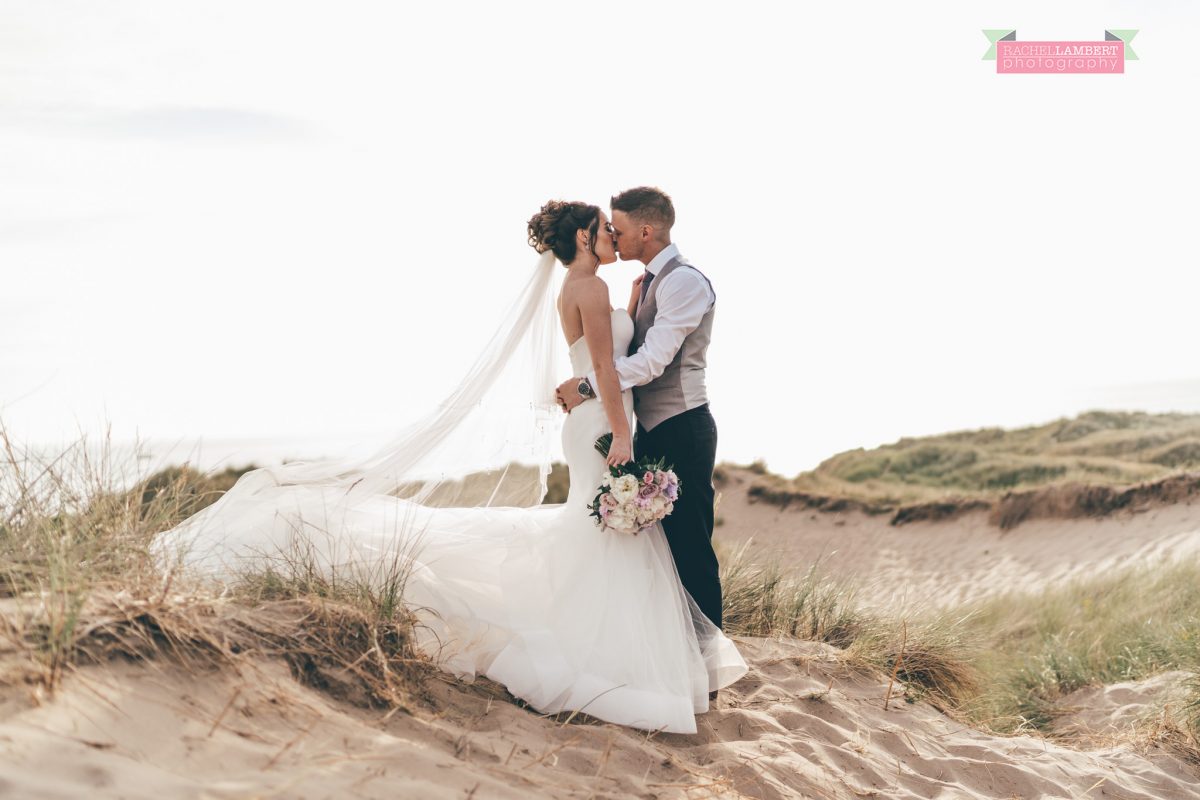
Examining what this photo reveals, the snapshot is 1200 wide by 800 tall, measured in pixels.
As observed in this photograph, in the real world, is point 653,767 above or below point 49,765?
below

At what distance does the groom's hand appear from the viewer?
17.8 ft

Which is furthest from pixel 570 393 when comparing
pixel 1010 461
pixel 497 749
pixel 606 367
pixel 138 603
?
pixel 1010 461

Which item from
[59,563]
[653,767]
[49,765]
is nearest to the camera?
[49,765]

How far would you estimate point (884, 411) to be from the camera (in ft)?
198

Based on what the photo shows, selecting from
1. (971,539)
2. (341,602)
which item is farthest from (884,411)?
(341,602)

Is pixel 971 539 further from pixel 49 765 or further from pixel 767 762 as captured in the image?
pixel 49 765

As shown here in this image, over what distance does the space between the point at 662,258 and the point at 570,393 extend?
0.96 m

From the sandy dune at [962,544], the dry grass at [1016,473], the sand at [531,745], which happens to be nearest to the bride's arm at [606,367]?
the sand at [531,745]

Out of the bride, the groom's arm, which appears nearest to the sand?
the bride

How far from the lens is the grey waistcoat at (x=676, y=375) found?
17.7 ft

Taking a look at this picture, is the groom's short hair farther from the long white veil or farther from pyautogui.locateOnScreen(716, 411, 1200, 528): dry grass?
pyautogui.locateOnScreen(716, 411, 1200, 528): dry grass

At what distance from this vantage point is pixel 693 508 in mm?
5406

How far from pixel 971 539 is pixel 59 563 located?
17.0 metres

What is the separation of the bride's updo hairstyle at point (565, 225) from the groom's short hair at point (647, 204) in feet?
0.63
